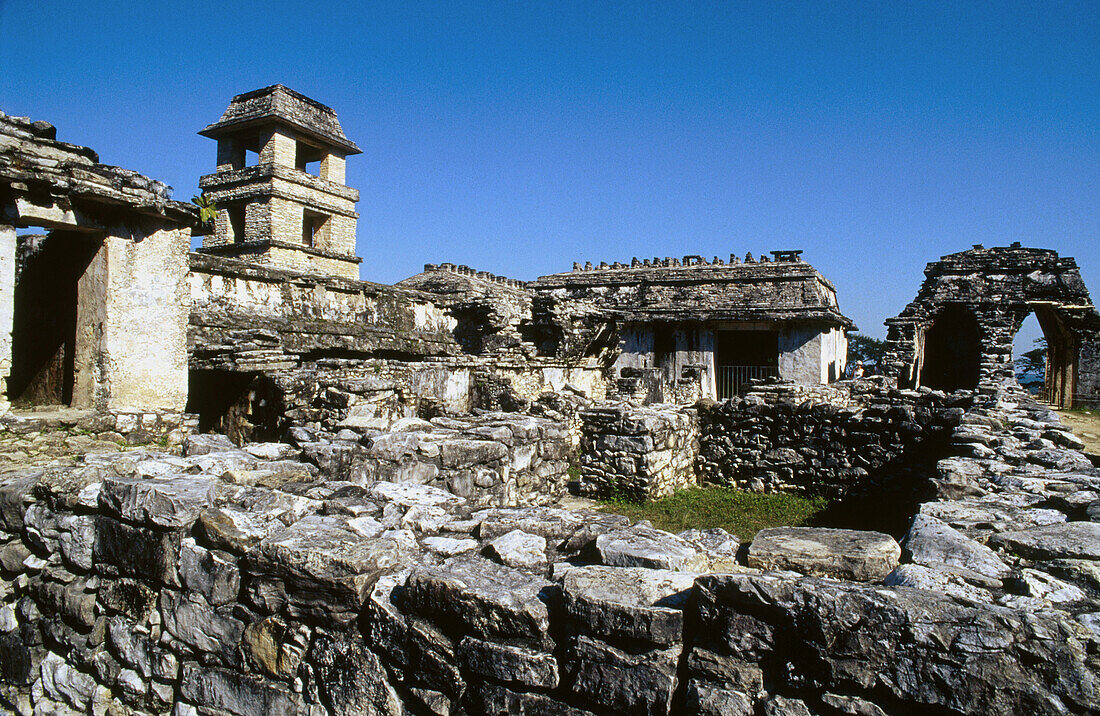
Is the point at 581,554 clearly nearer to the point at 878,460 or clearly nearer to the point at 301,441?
the point at 301,441

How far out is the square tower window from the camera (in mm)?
23917

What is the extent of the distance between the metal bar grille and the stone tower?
14.0 meters

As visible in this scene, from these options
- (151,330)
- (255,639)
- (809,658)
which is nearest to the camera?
(809,658)

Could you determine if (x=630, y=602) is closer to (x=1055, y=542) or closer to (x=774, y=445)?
(x=1055, y=542)

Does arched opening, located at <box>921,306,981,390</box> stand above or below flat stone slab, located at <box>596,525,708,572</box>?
above

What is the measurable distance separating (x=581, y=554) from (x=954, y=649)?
139cm

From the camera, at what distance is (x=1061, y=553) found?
2.66 metres

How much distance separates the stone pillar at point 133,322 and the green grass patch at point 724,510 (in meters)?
4.82

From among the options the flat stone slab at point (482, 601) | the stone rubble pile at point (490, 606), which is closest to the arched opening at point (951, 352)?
the stone rubble pile at point (490, 606)

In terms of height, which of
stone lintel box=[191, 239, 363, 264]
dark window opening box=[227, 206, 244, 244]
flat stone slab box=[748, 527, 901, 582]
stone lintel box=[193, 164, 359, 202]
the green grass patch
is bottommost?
the green grass patch

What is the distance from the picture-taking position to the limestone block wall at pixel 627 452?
7.52m

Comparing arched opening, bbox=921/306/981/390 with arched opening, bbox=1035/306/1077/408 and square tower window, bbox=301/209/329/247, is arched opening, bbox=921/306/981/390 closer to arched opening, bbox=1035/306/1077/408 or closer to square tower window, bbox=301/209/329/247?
arched opening, bbox=1035/306/1077/408

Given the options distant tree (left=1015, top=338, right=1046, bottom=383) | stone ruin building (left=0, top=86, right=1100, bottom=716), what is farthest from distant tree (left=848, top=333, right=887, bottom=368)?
stone ruin building (left=0, top=86, right=1100, bottom=716)

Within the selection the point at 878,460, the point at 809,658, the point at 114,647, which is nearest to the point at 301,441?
the point at 114,647
